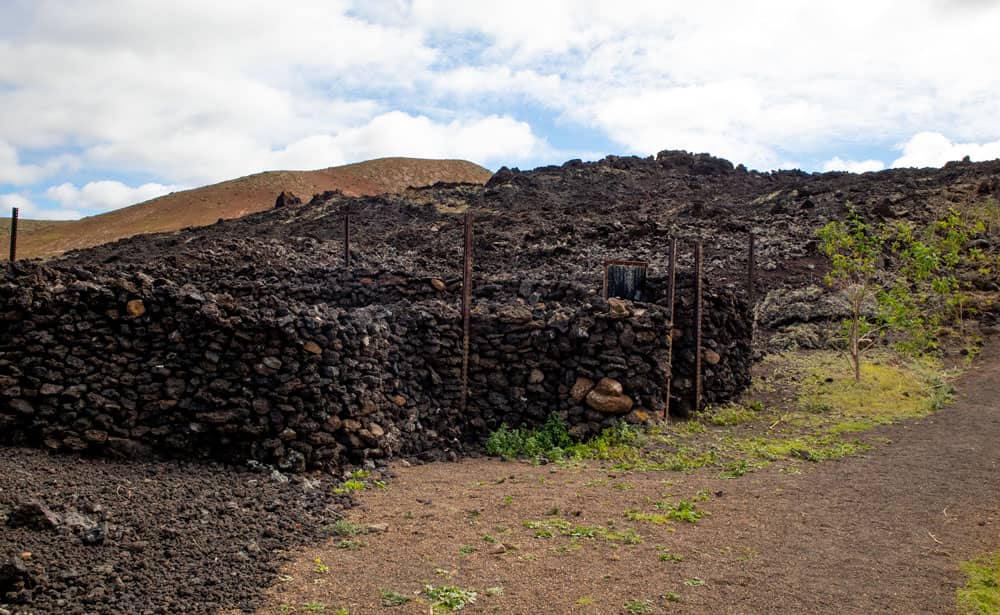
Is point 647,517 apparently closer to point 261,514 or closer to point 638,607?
point 638,607

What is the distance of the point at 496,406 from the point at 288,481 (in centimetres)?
327

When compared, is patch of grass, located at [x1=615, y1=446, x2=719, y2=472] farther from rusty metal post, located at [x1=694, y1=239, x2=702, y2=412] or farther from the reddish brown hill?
the reddish brown hill

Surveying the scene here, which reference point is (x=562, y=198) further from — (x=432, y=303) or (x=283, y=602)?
(x=283, y=602)

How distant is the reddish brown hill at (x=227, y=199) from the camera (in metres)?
48.7

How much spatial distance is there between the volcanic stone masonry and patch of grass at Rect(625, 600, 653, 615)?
4.00m

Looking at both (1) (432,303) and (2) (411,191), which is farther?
(2) (411,191)

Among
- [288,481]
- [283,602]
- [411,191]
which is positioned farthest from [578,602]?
[411,191]

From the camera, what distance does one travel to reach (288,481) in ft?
22.3

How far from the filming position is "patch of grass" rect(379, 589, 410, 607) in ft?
14.3

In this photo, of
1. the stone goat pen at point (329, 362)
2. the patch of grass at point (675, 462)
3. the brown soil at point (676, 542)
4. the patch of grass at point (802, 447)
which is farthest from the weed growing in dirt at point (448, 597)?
the patch of grass at point (802, 447)

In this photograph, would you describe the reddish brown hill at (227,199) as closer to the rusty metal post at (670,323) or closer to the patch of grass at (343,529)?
the rusty metal post at (670,323)

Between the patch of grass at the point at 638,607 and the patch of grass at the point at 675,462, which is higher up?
the patch of grass at the point at 638,607

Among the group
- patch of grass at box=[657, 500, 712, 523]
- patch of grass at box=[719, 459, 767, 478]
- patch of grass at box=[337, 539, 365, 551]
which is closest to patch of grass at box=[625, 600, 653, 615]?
patch of grass at box=[657, 500, 712, 523]

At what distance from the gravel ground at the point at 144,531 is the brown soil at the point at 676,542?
13.8 inches
